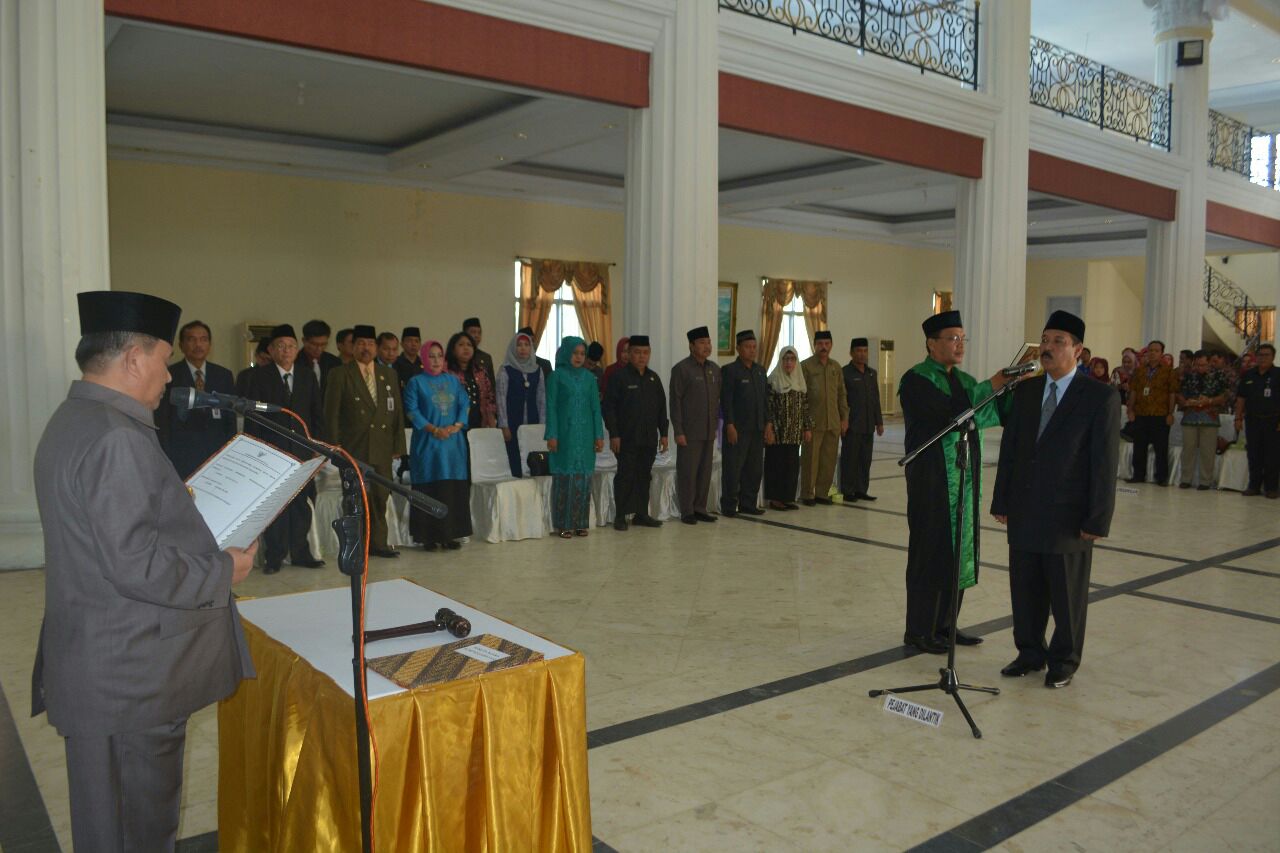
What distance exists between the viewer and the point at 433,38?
6547mm

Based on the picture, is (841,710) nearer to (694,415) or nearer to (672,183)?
(694,415)

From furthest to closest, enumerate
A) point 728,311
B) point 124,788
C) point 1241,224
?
point 728,311 < point 1241,224 < point 124,788

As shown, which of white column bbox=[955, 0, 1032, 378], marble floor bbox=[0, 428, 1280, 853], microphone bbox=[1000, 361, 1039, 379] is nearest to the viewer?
marble floor bbox=[0, 428, 1280, 853]

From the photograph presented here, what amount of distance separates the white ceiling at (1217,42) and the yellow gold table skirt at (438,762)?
599 inches

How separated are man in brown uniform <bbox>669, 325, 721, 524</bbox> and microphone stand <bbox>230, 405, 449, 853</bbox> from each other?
575cm

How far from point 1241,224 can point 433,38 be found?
14.1 metres

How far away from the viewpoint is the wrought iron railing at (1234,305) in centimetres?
1992

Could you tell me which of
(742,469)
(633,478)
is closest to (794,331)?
(742,469)

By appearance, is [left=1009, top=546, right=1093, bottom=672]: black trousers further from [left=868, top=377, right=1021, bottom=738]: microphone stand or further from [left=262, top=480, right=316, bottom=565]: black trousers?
[left=262, top=480, right=316, bottom=565]: black trousers

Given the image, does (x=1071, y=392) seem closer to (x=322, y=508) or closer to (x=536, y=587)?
(x=536, y=587)

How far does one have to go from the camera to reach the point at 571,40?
7227mm

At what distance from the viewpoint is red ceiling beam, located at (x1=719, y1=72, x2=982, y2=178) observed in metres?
8.38

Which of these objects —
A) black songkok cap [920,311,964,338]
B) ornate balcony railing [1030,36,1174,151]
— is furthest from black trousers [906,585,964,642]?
ornate balcony railing [1030,36,1174,151]

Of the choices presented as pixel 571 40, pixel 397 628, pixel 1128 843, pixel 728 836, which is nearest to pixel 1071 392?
pixel 1128 843
